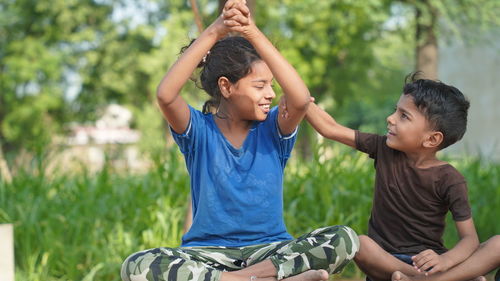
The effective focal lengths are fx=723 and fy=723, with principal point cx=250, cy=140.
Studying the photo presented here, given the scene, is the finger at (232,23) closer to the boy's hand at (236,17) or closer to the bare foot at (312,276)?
the boy's hand at (236,17)

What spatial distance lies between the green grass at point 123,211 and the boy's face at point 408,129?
160cm

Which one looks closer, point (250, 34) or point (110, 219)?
point (250, 34)

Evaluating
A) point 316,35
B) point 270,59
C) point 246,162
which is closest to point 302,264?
point 246,162

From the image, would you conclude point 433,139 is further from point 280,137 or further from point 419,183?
point 280,137

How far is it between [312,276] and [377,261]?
385mm

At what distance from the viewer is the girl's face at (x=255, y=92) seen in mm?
2832

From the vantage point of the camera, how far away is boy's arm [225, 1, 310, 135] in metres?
2.56

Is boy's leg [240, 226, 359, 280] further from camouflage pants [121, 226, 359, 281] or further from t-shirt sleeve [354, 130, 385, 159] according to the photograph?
t-shirt sleeve [354, 130, 385, 159]

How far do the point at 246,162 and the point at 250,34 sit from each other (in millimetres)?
538

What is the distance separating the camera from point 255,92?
285 cm

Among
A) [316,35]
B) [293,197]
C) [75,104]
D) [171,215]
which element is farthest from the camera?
[75,104]

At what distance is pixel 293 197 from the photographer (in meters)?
4.92

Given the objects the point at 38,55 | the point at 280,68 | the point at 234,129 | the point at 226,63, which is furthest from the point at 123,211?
the point at 38,55

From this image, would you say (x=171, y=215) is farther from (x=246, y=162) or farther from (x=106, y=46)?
(x=106, y=46)
